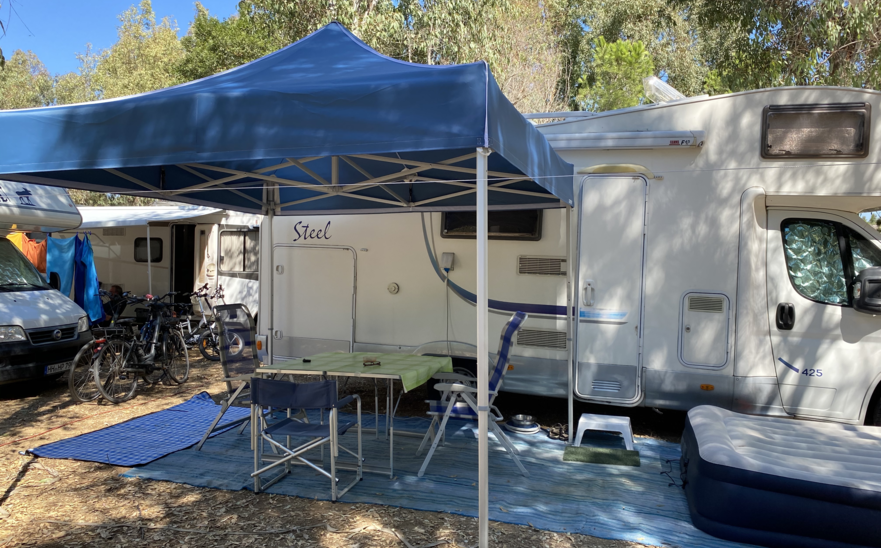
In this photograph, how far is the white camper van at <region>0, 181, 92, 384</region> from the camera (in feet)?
21.5

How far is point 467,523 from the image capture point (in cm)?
372

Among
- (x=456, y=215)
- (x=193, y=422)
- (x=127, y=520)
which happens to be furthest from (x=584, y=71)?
(x=127, y=520)

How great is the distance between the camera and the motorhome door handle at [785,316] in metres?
4.83

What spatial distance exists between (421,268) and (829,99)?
348 centimetres

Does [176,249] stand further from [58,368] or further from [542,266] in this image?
[542,266]

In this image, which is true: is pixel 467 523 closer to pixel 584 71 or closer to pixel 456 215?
pixel 456 215

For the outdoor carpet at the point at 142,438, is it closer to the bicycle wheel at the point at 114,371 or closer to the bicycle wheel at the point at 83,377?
the bicycle wheel at the point at 114,371

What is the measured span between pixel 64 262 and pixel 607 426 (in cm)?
872

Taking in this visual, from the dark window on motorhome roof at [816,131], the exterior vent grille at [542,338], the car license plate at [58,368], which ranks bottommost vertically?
the car license plate at [58,368]

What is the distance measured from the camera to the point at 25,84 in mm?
26844

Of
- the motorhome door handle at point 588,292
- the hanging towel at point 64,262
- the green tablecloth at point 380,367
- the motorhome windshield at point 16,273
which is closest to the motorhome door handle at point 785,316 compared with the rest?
the motorhome door handle at point 588,292

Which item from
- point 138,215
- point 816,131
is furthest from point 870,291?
point 138,215

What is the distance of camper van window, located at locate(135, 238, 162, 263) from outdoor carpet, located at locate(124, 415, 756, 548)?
779 centimetres

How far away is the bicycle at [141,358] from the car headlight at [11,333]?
84cm
